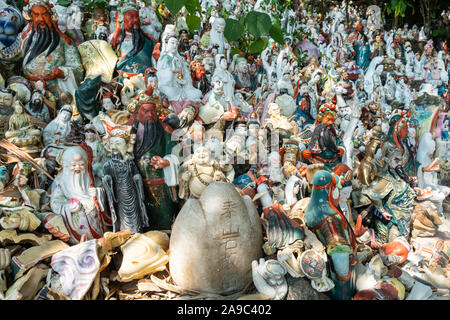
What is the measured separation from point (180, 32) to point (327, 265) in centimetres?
721

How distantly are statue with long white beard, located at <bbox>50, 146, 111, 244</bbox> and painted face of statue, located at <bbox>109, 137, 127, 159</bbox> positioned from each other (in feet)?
1.16

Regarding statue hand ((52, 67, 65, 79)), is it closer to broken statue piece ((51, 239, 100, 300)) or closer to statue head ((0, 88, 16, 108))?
statue head ((0, 88, 16, 108))

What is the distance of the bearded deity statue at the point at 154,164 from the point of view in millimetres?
4148

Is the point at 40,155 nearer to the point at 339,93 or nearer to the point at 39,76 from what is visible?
the point at 39,76

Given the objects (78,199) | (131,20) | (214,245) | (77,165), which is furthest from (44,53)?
(214,245)

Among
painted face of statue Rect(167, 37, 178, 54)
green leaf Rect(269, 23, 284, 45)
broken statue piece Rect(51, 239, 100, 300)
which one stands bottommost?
broken statue piece Rect(51, 239, 100, 300)

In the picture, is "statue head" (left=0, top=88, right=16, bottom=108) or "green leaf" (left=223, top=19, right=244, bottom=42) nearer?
"green leaf" (left=223, top=19, right=244, bottom=42)

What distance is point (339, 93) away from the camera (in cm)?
854

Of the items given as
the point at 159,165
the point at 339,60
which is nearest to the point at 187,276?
the point at 159,165

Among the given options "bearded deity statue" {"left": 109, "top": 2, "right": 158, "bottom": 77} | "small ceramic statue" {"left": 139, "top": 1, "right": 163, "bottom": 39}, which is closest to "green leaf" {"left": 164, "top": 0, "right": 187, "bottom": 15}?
"bearded deity statue" {"left": 109, "top": 2, "right": 158, "bottom": 77}

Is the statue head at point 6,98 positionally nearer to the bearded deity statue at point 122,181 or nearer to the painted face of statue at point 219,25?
the bearded deity statue at point 122,181

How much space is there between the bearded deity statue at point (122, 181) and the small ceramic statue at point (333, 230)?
1.93 m

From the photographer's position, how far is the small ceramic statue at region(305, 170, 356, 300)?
3457 mm

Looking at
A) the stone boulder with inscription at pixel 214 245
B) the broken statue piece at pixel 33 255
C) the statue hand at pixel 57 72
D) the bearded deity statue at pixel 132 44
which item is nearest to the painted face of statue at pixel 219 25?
the bearded deity statue at pixel 132 44
